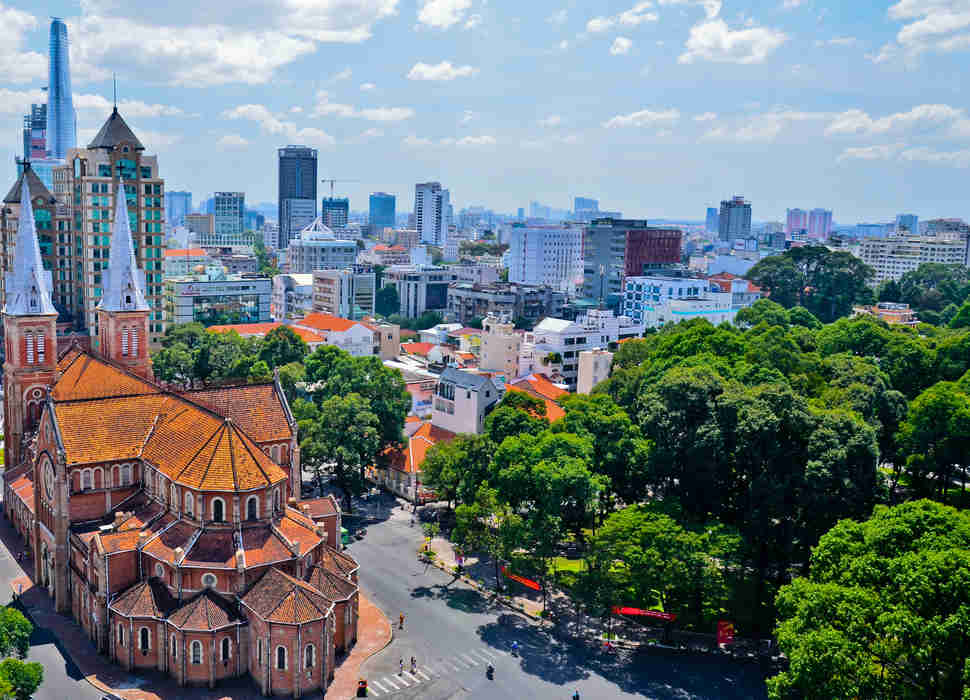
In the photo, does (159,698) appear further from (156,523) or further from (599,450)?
(599,450)

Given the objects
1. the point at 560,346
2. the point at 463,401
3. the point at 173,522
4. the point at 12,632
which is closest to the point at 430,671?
the point at 173,522

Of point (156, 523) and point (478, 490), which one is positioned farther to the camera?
point (478, 490)

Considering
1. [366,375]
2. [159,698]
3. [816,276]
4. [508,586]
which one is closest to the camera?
[159,698]

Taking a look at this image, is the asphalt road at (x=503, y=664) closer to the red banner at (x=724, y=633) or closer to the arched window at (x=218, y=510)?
the red banner at (x=724, y=633)

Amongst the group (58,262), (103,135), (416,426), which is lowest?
(416,426)

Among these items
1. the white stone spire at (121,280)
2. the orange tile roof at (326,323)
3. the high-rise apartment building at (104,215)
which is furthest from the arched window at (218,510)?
the orange tile roof at (326,323)

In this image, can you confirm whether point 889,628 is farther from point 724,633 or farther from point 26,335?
point 26,335

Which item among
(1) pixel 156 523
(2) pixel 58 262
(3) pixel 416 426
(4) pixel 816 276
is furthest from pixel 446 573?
(4) pixel 816 276
